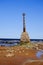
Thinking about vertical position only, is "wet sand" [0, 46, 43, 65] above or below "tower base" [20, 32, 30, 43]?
below

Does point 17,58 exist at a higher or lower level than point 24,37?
lower

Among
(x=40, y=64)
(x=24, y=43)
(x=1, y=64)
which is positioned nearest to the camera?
(x=40, y=64)

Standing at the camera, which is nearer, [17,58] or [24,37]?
[17,58]

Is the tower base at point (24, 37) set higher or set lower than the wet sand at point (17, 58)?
higher

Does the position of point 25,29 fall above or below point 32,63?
above

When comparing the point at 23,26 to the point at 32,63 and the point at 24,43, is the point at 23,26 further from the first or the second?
the point at 32,63

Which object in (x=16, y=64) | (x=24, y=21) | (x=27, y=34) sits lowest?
(x=16, y=64)

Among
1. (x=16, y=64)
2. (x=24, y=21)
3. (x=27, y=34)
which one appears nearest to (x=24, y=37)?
(x=27, y=34)

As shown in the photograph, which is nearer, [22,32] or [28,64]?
[28,64]

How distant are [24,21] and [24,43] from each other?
6236 mm

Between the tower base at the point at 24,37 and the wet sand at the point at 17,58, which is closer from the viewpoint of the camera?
the wet sand at the point at 17,58

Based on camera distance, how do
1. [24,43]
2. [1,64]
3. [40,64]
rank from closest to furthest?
1. [40,64]
2. [1,64]
3. [24,43]

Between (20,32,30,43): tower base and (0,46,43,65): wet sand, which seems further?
(20,32,30,43): tower base

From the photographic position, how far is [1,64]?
17.1m
